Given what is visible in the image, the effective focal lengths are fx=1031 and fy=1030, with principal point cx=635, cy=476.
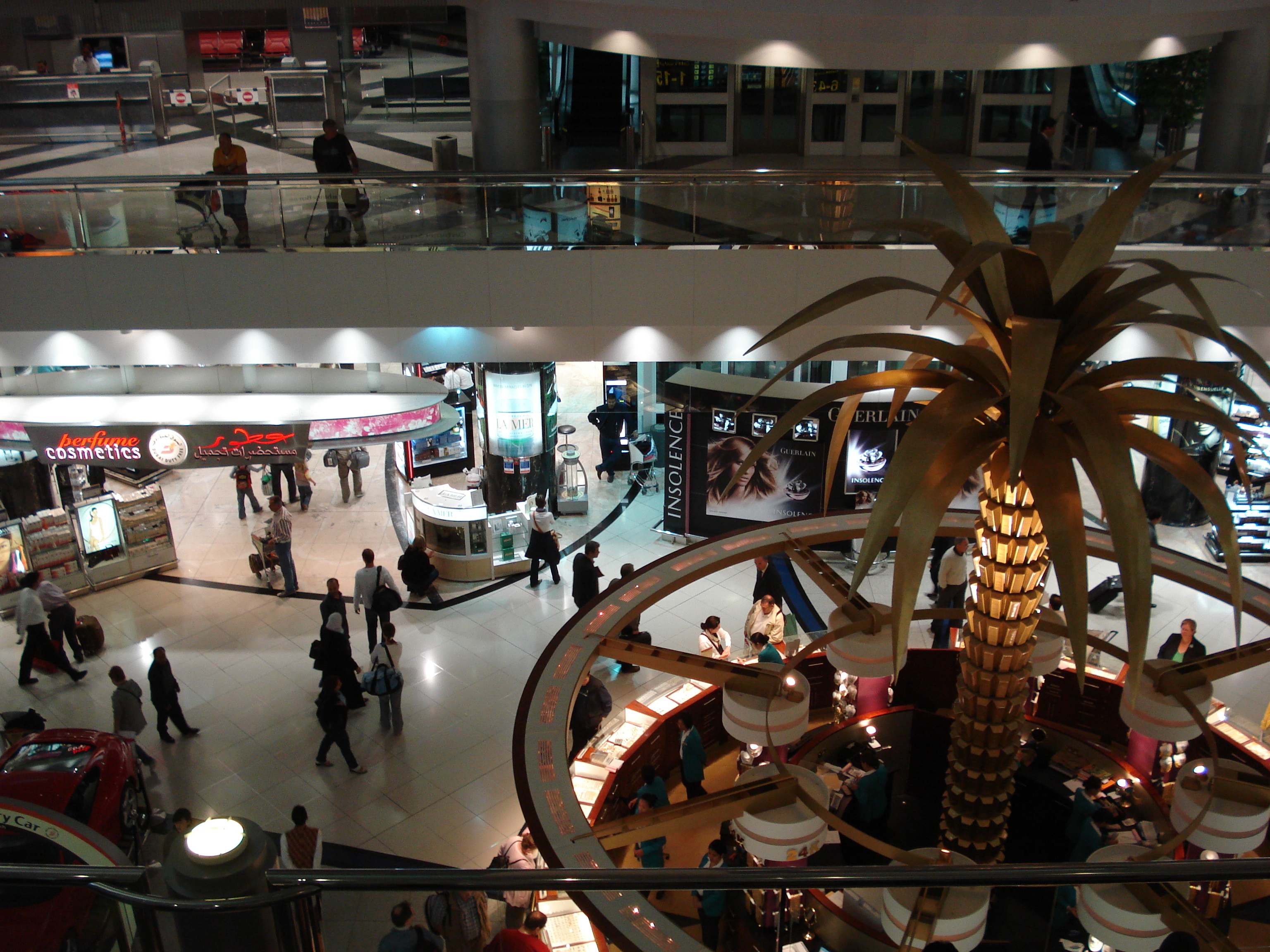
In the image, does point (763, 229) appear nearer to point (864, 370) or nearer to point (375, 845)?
point (864, 370)

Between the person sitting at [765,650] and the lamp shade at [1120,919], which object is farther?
the person sitting at [765,650]

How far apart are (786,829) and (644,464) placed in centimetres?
1462

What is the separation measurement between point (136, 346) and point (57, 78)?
468 inches

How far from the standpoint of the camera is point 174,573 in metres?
15.5

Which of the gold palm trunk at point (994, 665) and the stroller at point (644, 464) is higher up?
the gold palm trunk at point (994, 665)

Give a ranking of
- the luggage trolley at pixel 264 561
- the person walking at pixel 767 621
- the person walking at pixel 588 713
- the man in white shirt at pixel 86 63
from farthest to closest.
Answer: the man in white shirt at pixel 86 63 < the luggage trolley at pixel 264 561 < the person walking at pixel 767 621 < the person walking at pixel 588 713

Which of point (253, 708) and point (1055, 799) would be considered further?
point (253, 708)

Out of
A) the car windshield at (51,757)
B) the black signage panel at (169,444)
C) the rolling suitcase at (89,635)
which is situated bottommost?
the rolling suitcase at (89,635)

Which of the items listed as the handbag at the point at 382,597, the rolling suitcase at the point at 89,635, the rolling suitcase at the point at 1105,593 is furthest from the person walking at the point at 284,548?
the rolling suitcase at the point at 1105,593

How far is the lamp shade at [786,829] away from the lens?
479 cm

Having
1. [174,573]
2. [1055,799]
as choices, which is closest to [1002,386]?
[1055,799]

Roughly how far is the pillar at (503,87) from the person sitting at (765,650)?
8.29 m

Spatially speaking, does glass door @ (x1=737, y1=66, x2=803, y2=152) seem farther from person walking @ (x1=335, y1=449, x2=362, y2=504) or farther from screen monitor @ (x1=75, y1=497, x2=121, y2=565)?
screen monitor @ (x1=75, y1=497, x2=121, y2=565)

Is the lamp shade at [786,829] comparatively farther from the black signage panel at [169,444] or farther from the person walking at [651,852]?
the black signage panel at [169,444]
